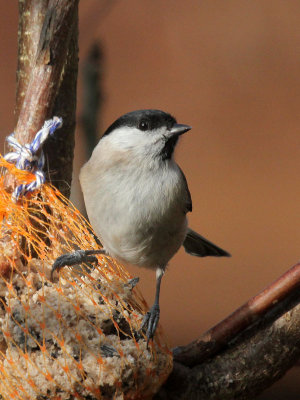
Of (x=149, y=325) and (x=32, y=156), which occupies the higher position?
(x=32, y=156)

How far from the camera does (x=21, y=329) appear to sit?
4.33 feet

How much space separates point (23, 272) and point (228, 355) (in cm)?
52

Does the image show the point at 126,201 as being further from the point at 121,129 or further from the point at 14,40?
the point at 14,40

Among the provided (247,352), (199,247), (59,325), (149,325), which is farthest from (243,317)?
(199,247)

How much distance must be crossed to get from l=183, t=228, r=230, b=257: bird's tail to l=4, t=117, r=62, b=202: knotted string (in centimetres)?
98

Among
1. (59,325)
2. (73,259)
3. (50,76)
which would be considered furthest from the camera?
(73,259)

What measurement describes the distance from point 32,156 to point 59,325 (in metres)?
0.40

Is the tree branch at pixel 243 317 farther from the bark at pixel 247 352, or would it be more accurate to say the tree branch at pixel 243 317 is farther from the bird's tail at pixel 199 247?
the bird's tail at pixel 199 247

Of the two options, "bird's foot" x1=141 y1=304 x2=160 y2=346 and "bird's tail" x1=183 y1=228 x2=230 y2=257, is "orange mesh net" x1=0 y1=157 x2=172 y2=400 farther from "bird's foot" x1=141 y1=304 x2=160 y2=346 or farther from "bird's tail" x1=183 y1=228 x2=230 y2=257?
"bird's tail" x1=183 y1=228 x2=230 y2=257

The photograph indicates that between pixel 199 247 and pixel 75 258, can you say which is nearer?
pixel 75 258

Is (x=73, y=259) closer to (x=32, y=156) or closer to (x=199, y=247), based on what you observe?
(x=32, y=156)

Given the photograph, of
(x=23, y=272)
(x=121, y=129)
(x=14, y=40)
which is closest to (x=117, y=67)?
(x=14, y=40)

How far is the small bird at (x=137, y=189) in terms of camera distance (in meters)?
1.73

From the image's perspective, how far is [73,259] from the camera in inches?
60.9
